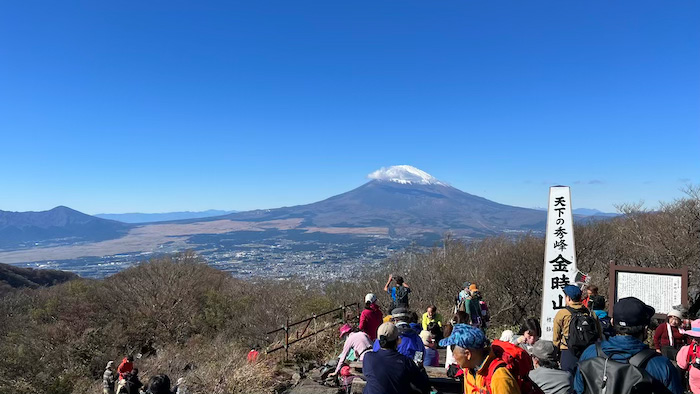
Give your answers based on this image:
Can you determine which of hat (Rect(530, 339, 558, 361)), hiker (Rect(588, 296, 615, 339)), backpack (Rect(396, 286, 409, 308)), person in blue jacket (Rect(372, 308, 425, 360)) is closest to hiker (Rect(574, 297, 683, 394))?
hat (Rect(530, 339, 558, 361))

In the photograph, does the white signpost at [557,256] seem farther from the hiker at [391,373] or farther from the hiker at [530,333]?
the hiker at [391,373]

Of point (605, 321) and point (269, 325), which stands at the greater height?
point (605, 321)

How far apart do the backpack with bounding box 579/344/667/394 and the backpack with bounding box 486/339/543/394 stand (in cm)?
34

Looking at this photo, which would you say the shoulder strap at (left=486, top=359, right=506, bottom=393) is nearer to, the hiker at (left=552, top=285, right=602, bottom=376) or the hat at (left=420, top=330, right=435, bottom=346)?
the hiker at (left=552, top=285, right=602, bottom=376)

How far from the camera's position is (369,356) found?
3238mm

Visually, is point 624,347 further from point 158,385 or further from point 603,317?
point 158,385

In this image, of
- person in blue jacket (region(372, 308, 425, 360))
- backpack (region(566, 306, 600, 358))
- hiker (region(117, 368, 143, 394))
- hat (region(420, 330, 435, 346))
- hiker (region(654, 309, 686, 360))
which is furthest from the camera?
hiker (region(654, 309, 686, 360))

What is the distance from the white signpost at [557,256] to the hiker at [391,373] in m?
4.96

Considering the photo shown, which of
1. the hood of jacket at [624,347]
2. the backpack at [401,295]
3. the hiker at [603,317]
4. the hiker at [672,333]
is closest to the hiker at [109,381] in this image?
the backpack at [401,295]

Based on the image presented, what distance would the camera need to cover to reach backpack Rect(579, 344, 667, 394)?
85.7 inches

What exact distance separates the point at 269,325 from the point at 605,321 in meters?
18.0

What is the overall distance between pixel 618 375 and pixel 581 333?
6.72ft

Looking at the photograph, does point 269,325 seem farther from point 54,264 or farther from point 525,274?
point 54,264

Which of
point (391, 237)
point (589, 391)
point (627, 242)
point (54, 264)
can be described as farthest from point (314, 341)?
point (54, 264)
